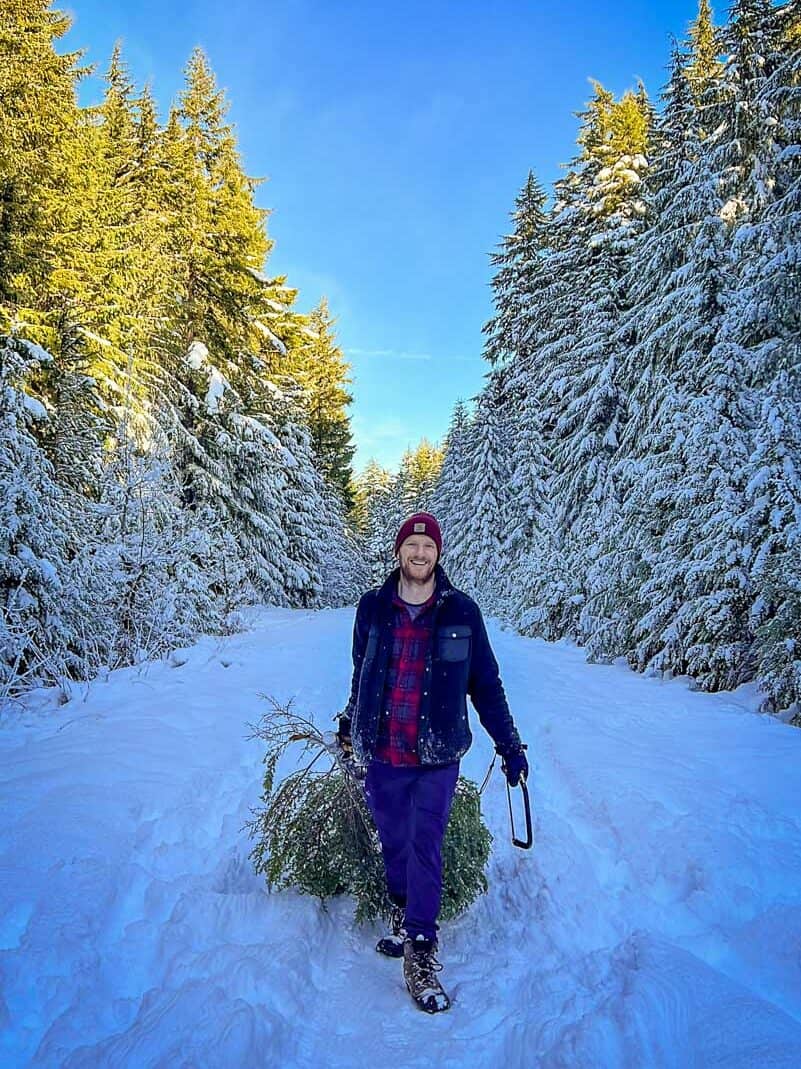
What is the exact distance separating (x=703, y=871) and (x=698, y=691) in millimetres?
5160

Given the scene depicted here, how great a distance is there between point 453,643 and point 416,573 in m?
0.37

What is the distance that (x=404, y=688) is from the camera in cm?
275

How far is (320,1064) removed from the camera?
6.95 ft

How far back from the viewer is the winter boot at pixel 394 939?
2.79 m

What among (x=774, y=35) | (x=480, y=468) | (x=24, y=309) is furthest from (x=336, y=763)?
(x=480, y=468)

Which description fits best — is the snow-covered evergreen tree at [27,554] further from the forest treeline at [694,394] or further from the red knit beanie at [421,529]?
the forest treeline at [694,394]

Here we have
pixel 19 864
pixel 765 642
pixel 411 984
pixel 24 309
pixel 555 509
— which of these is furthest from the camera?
pixel 555 509

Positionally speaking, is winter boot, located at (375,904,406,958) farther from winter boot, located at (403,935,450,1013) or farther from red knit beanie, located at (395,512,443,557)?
red knit beanie, located at (395,512,443,557)

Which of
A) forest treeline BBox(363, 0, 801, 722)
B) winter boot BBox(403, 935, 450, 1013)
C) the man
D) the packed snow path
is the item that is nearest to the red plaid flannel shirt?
the man

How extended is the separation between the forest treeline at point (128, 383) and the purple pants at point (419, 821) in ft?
15.3

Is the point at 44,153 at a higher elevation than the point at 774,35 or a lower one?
lower

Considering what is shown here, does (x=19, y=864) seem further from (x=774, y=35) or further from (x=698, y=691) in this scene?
(x=774, y=35)

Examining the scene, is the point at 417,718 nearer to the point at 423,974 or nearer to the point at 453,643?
the point at 453,643

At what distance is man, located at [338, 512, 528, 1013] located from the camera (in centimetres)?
267
